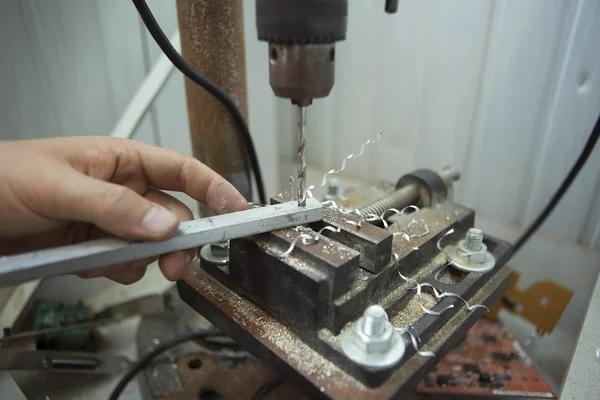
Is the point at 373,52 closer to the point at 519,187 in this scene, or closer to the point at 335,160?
the point at 335,160

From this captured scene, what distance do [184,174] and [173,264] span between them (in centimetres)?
15

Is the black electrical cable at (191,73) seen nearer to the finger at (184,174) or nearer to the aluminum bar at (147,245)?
the finger at (184,174)

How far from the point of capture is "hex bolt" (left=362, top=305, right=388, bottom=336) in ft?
1.42

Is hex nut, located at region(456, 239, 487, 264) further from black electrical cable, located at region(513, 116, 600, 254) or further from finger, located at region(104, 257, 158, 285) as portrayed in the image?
finger, located at region(104, 257, 158, 285)

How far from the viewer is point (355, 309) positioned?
1.56 feet

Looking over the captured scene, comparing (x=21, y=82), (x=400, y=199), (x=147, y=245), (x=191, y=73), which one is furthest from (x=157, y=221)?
(x=21, y=82)

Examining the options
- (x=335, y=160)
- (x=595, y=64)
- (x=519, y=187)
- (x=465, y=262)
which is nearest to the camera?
(x=465, y=262)

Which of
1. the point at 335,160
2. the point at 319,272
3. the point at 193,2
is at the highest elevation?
the point at 193,2

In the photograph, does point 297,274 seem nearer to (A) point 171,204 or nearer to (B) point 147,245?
(B) point 147,245

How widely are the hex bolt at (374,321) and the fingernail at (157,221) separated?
0.22 meters

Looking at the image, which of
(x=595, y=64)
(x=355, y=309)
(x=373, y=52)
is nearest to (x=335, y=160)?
(x=373, y=52)

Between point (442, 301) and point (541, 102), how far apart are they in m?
0.51

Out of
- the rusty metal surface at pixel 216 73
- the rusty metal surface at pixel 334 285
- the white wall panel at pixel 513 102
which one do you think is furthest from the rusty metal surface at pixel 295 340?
the white wall panel at pixel 513 102

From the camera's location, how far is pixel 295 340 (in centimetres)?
49
